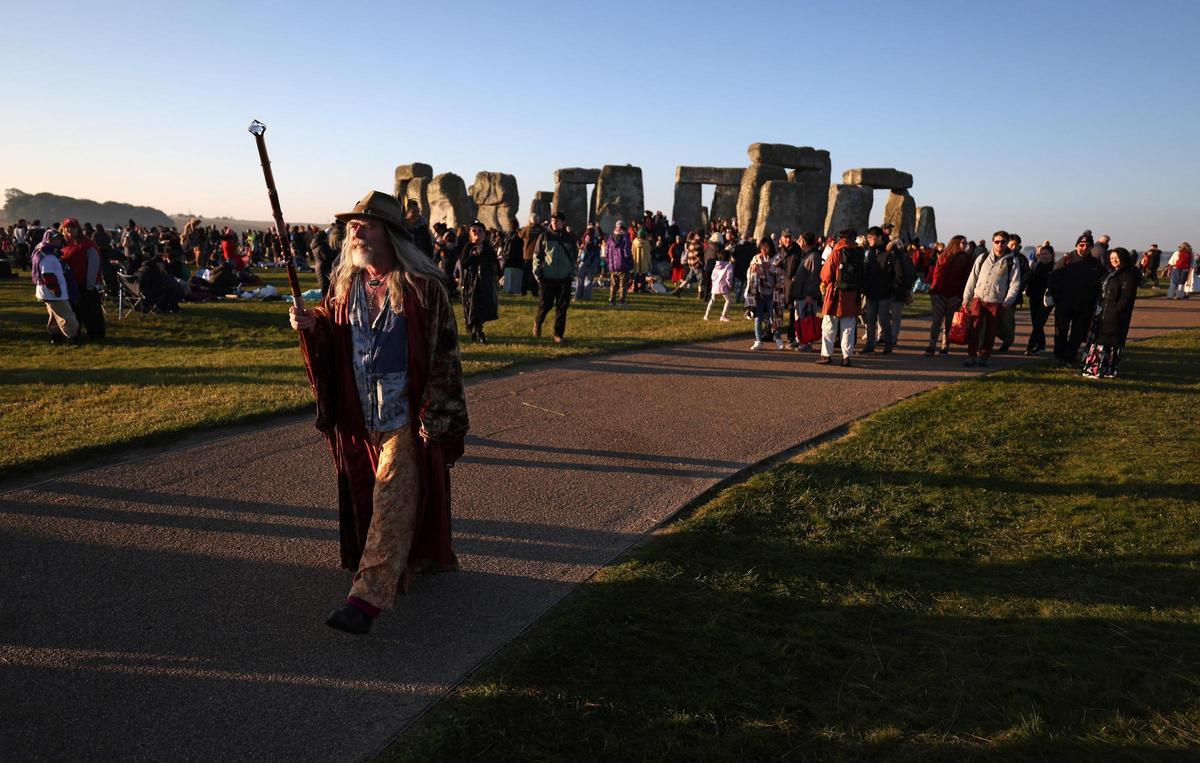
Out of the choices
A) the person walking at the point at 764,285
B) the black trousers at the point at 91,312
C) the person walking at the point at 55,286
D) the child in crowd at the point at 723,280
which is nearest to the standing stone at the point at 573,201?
the child in crowd at the point at 723,280

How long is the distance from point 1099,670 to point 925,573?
1149 mm

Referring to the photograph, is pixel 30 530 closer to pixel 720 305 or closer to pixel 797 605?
pixel 797 605

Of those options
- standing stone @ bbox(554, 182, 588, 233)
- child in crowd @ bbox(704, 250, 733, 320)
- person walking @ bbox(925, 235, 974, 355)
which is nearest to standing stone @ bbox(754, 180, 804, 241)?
standing stone @ bbox(554, 182, 588, 233)

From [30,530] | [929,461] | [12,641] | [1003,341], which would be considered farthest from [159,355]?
[1003,341]

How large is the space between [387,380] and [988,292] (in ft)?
33.4

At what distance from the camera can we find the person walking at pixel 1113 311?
35.1 ft

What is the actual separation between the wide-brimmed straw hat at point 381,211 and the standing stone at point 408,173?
32901mm

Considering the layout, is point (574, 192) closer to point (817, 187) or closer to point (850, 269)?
point (817, 187)

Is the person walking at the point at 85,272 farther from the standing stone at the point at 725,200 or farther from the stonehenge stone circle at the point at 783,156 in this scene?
the standing stone at the point at 725,200

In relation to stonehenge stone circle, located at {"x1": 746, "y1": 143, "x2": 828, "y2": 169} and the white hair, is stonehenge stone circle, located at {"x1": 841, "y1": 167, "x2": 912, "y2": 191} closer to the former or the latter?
stonehenge stone circle, located at {"x1": 746, "y1": 143, "x2": 828, "y2": 169}

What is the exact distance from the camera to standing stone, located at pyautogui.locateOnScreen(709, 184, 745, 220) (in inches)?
1320

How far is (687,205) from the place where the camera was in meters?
32.2

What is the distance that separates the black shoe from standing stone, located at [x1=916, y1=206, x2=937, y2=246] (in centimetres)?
3613

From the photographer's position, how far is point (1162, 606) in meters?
4.64
